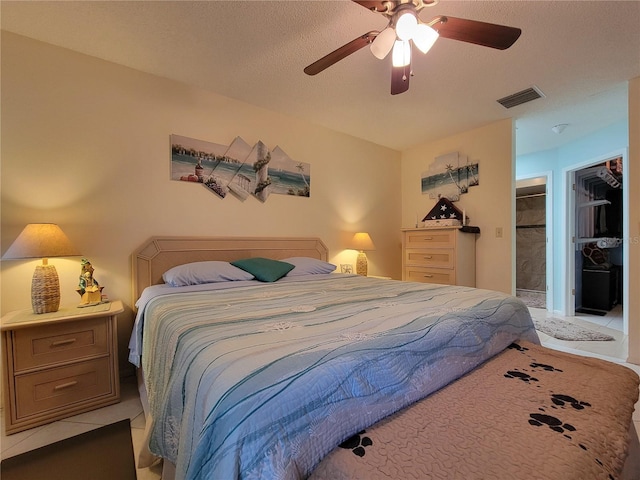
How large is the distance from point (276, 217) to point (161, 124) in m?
1.31

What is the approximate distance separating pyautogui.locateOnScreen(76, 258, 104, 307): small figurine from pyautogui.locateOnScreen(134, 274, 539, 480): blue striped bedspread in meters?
0.73

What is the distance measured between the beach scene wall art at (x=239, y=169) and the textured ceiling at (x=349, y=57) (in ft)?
1.63

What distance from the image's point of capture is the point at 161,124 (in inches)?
92.7

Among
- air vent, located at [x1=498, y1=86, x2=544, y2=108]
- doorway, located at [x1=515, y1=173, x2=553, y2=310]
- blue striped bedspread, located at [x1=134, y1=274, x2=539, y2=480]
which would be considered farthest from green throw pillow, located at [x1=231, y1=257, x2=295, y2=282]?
doorway, located at [x1=515, y1=173, x2=553, y2=310]

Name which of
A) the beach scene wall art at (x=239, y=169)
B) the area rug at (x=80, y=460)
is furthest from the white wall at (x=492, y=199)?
the area rug at (x=80, y=460)

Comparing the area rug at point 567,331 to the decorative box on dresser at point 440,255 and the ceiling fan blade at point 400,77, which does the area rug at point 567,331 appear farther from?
the ceiling fan blade at point 400,77

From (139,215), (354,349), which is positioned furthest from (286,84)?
(354,349)

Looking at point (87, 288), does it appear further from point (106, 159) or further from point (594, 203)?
point (594, 203)

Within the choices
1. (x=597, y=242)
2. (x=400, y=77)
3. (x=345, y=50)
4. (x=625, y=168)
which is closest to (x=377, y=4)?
(x=345, y=50)

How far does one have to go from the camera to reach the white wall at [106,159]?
72.5 inches

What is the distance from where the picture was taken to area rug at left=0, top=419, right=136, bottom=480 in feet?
4.13

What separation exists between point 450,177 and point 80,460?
4.12 m

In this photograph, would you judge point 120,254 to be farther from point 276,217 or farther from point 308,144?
point 308,144

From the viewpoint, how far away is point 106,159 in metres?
2.12
